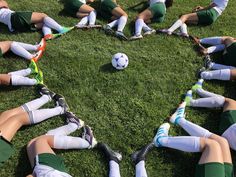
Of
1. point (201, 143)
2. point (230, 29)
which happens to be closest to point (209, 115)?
point (201, 143)

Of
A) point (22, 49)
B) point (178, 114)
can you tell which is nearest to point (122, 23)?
point (22, 49)

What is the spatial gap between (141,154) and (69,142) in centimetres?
94

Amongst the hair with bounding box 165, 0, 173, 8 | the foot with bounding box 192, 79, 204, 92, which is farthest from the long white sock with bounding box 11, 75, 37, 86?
the hair with bounding box 165, 0, 173, 8

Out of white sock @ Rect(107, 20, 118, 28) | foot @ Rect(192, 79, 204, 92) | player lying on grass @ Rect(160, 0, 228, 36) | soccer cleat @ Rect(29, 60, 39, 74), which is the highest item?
player lying on grass @ Rect(160, 0, 228, 36)

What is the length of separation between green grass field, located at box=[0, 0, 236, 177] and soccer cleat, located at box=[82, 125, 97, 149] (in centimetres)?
11

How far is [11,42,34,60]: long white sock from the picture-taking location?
668 cm

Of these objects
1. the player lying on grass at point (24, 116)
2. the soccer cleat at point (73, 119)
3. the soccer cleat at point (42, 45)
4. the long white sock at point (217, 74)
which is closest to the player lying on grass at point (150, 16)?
the long white sock at point (217, 74)

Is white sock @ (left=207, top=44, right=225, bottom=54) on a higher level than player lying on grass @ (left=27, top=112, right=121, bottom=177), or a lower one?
higher

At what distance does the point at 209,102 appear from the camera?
19.5 ft

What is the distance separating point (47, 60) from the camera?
679 centimetres

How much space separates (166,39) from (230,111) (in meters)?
2.28

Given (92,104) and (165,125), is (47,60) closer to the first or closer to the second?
(92,104)

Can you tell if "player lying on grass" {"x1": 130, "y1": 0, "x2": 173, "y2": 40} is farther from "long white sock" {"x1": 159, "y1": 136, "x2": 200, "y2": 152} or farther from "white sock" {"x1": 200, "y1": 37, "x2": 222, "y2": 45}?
"long white sock" {"x1": 159, "y1": 136, "x2": 200, "y2": 152}

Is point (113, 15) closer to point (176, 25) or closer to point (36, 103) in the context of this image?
point (176, 25)
